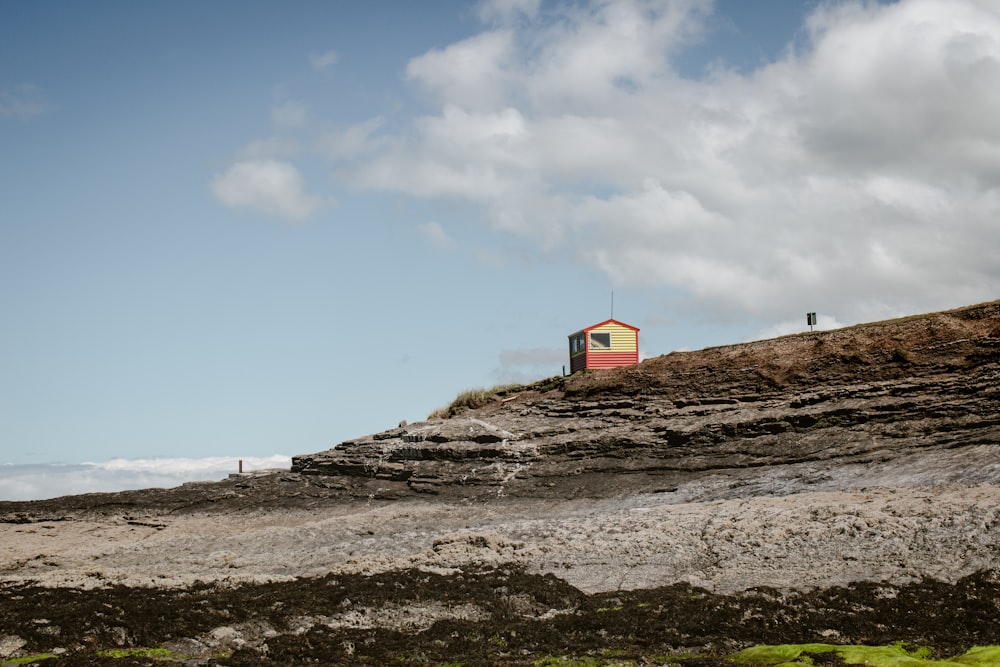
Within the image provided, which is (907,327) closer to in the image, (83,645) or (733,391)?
(733,391)

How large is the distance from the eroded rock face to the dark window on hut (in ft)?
25.6

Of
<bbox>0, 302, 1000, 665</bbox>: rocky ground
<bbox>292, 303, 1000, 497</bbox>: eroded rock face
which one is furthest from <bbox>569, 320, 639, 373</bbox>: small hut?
<bbox>292, 303, 1000, 497</bbox>: eroded rock face

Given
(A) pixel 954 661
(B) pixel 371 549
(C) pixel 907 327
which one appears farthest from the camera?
(C) pixel 907 327

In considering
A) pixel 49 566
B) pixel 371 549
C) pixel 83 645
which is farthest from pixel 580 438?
pixel 83 645

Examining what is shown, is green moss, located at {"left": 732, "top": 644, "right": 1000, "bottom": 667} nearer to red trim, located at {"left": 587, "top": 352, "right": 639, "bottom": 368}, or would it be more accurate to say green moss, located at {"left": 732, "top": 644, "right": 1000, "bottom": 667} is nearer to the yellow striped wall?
red trim, located at {"left": 587, "top": 352, "right": 639, "bottom": 368}

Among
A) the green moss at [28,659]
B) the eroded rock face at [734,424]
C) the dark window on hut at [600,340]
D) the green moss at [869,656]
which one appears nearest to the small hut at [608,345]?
the dark window on hut at [600,340]

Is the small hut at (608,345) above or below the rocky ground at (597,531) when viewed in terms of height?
above

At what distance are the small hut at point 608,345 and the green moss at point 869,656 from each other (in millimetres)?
36356

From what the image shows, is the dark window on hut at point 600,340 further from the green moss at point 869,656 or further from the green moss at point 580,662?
the green moss at point 580,662

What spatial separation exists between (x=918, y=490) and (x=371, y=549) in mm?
16914

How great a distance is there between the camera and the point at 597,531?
2784cm

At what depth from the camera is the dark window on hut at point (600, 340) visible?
5338cm

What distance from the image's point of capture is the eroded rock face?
3170cm

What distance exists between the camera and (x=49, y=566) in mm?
31344
